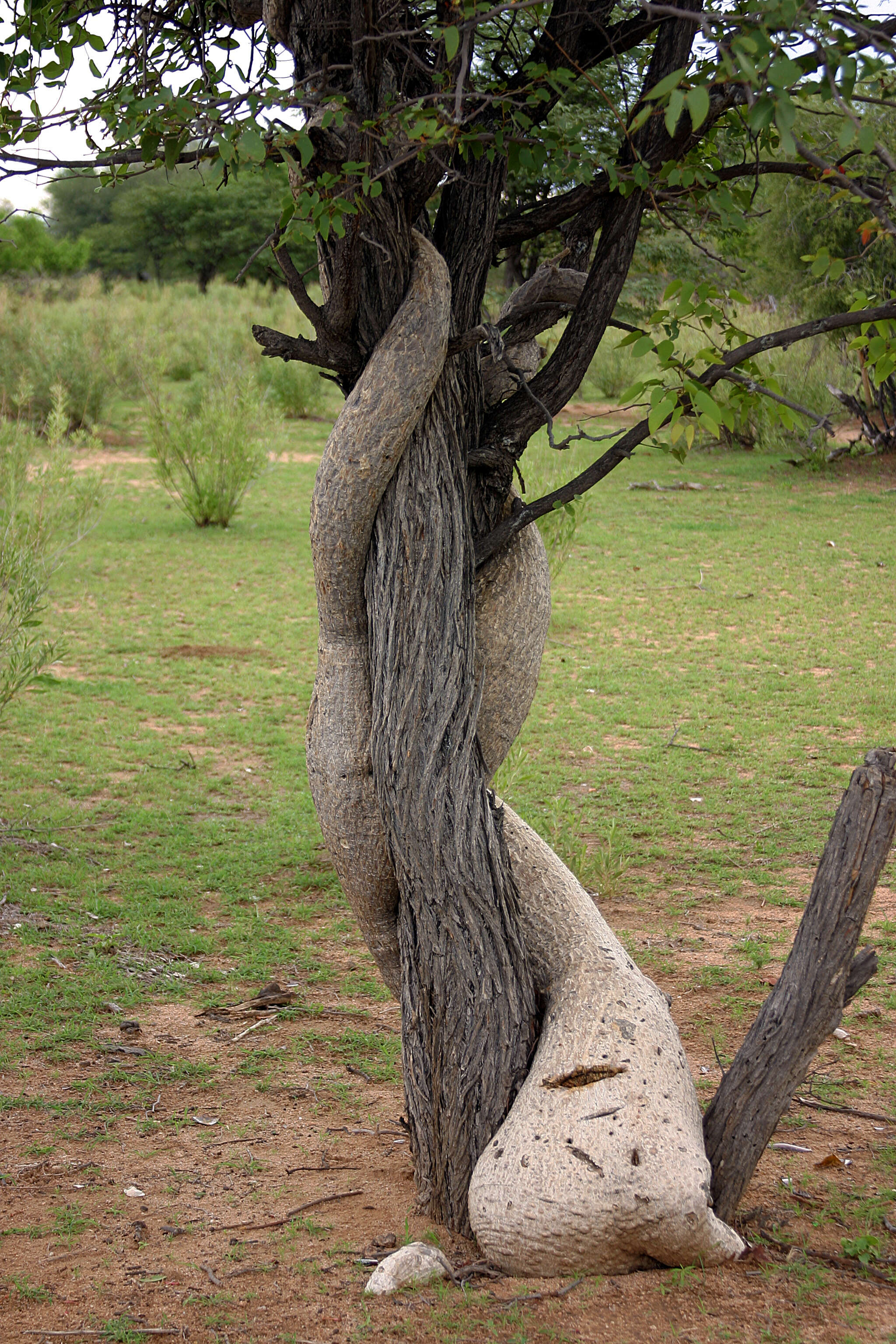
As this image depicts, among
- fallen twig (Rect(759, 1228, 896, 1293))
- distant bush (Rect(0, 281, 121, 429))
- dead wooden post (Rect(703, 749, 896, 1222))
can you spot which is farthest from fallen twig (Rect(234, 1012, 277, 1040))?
distant bush (Rect(0, 281, 121, 429))

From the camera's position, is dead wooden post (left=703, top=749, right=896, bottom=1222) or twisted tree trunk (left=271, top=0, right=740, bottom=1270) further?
twisted tree trunk (left=271, top=0, right=740, bottom=1270)

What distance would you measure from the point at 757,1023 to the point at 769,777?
382 cm

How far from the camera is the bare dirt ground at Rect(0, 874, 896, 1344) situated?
2.24 m

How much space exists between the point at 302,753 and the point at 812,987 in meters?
4.50

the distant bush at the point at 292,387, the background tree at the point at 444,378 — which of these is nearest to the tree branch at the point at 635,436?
the background tree at the point at 444,378

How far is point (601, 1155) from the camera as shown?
2408mm

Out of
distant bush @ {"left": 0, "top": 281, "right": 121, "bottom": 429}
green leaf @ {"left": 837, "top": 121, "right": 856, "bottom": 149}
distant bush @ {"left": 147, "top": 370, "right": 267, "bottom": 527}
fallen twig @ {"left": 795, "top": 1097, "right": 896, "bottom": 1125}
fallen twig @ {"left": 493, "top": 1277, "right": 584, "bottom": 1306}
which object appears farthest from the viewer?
distant bush @ {"left": 0, "top": 281, "right": 121, "bottom": 429}

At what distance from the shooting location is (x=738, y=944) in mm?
4465

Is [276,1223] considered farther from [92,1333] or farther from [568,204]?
[568,204]

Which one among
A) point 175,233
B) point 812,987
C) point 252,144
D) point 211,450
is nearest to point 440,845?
point 812,987

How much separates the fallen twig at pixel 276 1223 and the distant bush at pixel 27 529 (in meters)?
2.70

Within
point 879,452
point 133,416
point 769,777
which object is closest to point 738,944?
point 769,777

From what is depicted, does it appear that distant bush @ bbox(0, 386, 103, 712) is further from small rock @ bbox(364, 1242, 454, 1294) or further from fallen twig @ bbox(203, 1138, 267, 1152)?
small rock @ bbox(364, 1242, 454, 1294)

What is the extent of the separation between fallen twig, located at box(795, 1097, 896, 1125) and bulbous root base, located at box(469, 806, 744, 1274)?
2.24 ft
